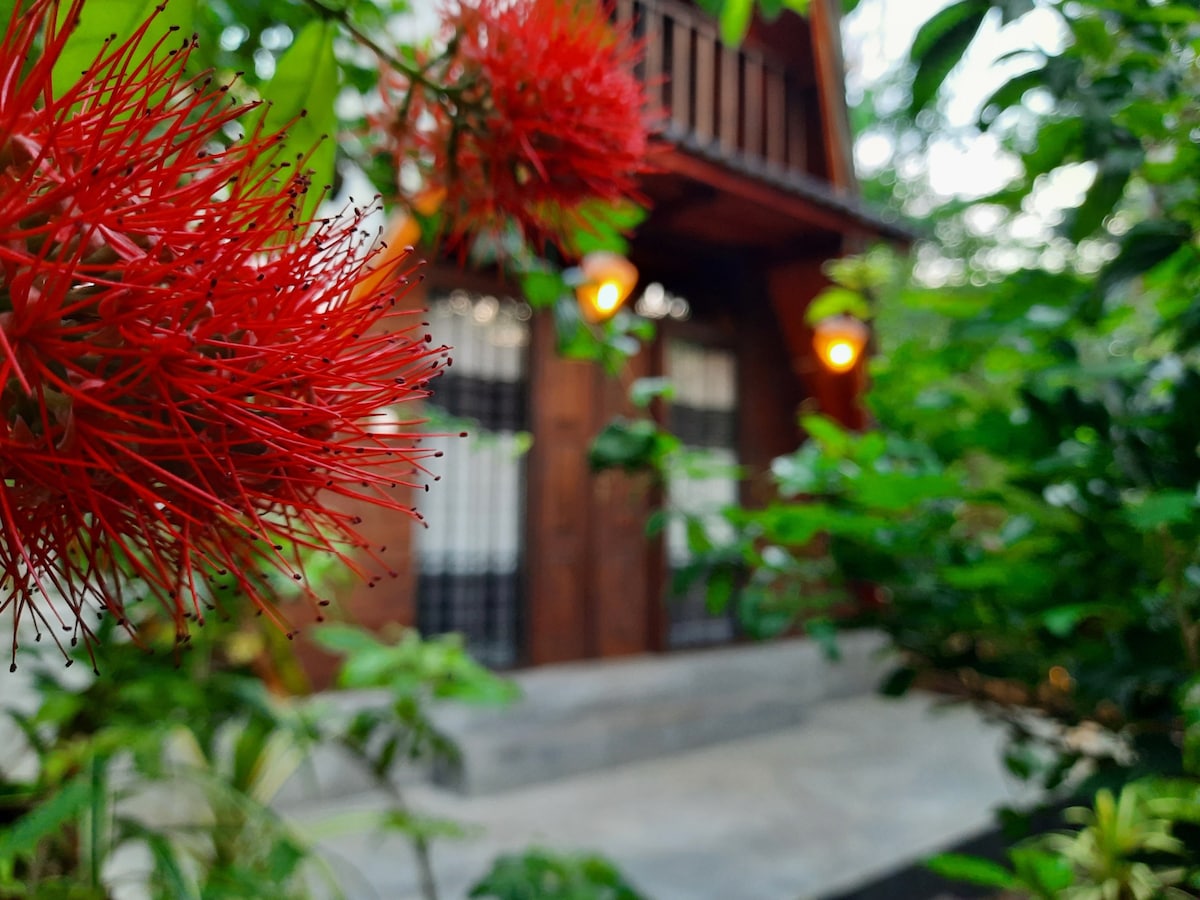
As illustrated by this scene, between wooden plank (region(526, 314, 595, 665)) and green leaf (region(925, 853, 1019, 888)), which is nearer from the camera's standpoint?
green leaf (region(925, 853, 1019, 888))

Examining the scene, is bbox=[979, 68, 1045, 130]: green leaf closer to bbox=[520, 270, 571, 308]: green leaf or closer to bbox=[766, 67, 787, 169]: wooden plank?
bbox=[520, 270, 571, 308]: green leaf

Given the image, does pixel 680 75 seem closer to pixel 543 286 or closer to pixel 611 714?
pixel 611 714

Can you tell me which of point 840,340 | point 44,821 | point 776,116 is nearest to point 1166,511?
point 44,821

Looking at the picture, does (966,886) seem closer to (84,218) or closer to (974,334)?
(974,334)

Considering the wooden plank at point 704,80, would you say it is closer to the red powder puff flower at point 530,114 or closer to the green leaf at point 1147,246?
the green leaf at point 1147,246

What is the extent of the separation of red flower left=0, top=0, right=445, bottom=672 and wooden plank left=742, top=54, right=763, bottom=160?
445cm

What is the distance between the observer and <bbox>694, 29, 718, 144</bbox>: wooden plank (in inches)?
158

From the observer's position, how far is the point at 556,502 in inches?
175

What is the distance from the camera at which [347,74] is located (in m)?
0.88

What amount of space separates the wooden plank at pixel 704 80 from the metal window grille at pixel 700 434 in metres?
1.33

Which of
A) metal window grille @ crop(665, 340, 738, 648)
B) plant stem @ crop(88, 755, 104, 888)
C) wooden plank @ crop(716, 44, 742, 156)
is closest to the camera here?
plant stem @ crop(88, 755, 104, 888)

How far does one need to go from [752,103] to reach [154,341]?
15.2ft

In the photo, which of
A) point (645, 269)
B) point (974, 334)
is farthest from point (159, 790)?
point (645, 269)

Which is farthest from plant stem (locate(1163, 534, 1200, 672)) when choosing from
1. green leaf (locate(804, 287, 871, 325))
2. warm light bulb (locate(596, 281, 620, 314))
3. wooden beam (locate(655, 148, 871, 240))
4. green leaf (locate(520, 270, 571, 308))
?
wooden beam (locate(655, 148, 871, 240))
